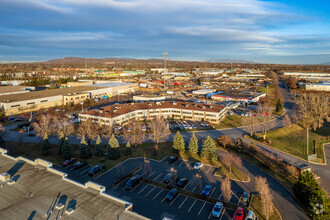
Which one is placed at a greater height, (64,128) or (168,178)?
(64,128)

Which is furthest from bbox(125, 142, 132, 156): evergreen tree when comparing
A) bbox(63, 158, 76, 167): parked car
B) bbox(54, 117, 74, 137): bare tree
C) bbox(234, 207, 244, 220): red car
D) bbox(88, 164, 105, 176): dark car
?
bbox(234, 207, 244, 220): red car

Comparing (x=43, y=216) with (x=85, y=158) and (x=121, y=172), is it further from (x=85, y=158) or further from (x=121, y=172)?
(x=85, y=158)

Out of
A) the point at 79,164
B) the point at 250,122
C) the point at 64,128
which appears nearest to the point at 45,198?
the point at 79,164

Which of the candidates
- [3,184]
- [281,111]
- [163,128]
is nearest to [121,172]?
[3,184]

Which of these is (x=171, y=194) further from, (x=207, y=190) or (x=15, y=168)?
(x=15, y=168)

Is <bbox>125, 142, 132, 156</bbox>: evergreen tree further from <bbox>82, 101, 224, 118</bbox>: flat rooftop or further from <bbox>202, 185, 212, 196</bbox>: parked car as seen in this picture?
<bbox>82, 101, 224, 118</bbox>: flat rooftop

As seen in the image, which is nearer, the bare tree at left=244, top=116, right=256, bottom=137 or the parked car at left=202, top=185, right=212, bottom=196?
the parked car at left=202, top=185, right=212, bottom=196
